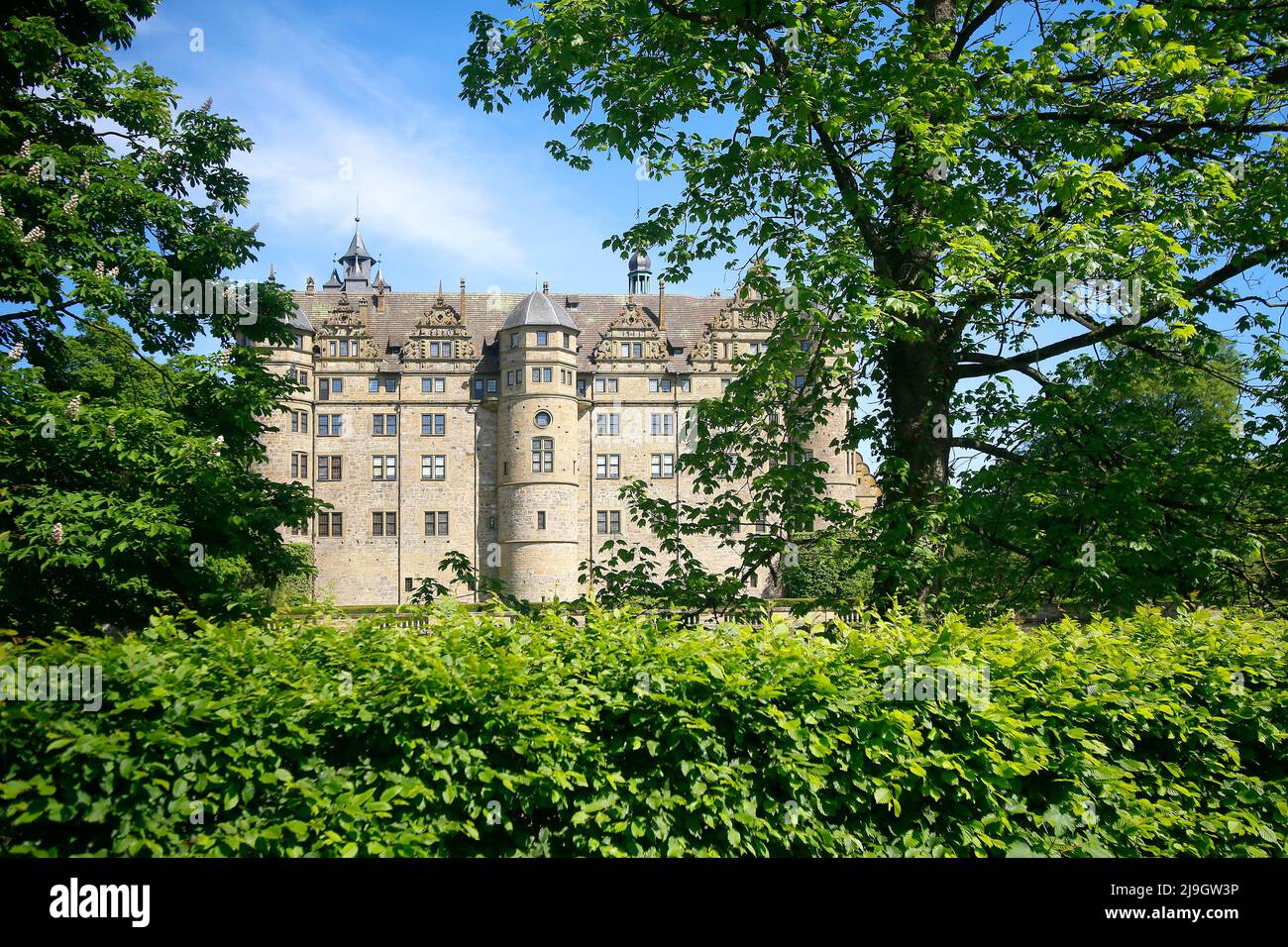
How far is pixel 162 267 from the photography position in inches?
485

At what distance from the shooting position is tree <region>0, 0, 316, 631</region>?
35.2 feet

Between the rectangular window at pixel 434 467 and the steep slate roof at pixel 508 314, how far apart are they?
524 cm

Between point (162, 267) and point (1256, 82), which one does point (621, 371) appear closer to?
point (162, 267)

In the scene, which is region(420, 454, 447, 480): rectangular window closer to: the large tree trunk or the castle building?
the castle building

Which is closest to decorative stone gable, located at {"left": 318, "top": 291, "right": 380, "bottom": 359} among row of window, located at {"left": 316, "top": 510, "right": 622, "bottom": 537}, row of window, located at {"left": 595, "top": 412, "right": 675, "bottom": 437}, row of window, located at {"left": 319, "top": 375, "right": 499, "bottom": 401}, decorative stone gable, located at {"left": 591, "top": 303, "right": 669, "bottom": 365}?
row of window, located at {"left": 319, "top": 375, "right": 499, "bottom": 401}

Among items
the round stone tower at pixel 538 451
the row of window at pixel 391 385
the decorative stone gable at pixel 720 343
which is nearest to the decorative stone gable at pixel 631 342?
the decorative stone gable at pixel 720 343

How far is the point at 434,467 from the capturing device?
44.3m

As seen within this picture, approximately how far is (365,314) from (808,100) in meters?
41.8

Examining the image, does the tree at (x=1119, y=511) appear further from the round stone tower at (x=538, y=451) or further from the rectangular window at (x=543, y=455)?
the rectangular window at (x=543, y=455)

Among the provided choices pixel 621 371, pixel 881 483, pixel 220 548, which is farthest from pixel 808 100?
pixel 621 371

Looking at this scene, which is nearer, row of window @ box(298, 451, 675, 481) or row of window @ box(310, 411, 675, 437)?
row of window @ box(298, 451, 675, 481)

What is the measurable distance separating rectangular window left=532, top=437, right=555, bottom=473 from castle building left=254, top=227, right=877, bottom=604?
7 centimetres
